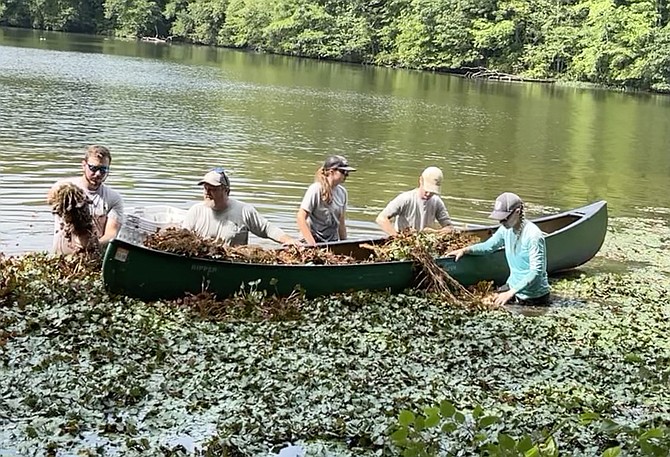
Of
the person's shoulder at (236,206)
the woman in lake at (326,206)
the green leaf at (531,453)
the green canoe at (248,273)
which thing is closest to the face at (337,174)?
the woman in lake at (326,206)

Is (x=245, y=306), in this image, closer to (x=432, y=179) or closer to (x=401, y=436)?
(x=432, y=179)

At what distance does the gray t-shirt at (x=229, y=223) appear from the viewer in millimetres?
8195

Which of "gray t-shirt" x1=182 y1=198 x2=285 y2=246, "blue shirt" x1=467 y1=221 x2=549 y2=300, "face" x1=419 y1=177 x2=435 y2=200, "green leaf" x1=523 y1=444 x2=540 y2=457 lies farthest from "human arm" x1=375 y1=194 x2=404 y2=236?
"green leaf" x1=523 y1=444 x2=540 y2=457

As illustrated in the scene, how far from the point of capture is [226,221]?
27.1 feet

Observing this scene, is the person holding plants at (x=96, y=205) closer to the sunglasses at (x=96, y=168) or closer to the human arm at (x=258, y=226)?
the sunglasses at (x=96, y=168)

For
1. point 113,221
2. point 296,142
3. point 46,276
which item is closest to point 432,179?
point 113,221

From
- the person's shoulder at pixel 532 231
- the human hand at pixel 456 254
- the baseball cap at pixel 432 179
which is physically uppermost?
the baseball cap at pixel 432 179

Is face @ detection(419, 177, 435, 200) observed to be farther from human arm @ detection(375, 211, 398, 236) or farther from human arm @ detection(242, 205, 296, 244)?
human arm @ detection(242, 205, 296, 244)

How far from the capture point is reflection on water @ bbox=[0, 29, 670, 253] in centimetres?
1498

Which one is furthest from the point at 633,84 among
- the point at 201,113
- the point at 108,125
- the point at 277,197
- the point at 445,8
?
the point at 277,197

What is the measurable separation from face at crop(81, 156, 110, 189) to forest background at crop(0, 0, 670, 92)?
183 ft

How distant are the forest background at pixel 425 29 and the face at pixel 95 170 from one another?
5590cm

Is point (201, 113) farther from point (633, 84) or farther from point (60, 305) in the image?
point (633, 84)

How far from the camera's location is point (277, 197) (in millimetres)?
14734
